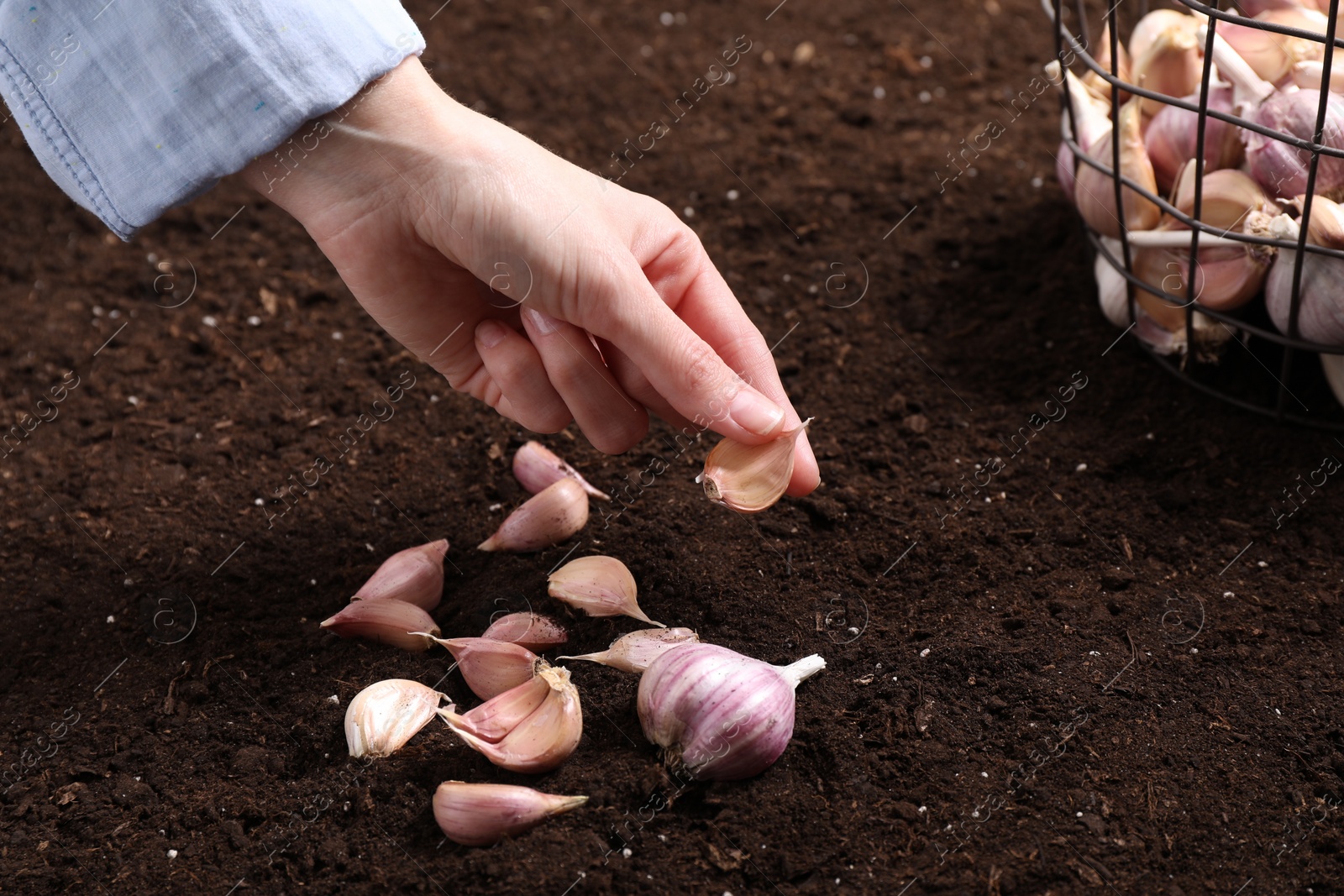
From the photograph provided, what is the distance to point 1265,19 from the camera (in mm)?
1319

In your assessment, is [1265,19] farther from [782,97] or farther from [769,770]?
[769,770]

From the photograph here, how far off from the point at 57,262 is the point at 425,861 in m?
1.38

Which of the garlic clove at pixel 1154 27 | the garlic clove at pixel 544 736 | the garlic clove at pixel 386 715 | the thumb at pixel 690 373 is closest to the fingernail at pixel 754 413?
the thumb at pixel 690 373

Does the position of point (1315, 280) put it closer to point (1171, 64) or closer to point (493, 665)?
point (1171, 64)

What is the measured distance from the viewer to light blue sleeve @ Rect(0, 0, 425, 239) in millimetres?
1070

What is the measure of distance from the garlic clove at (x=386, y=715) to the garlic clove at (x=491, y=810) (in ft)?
0.32

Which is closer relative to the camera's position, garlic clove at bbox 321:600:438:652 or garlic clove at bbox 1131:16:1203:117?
garlic clove at bbox 321:600:438:652

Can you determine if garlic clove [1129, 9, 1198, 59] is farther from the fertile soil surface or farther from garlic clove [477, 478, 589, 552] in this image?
garlic clove [477, 478, 589, 552]

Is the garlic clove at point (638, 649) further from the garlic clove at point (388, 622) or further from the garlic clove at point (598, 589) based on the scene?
the garlic clove at point (388, 622)

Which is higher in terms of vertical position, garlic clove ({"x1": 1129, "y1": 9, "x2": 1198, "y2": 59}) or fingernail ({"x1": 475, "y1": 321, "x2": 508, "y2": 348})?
fingernail ({"x1": 475, "y1": 321, "x2": 508, "y2": 348})

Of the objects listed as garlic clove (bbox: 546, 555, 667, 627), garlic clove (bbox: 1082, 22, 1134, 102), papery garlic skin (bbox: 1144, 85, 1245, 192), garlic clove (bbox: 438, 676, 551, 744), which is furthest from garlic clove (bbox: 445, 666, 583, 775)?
garlic clove (bbox: 1082, 22, 1134, 102)

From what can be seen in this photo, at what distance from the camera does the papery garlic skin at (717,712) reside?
96cm

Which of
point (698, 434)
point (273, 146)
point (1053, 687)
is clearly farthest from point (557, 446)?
point (1053, 687)

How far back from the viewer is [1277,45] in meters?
1.32
